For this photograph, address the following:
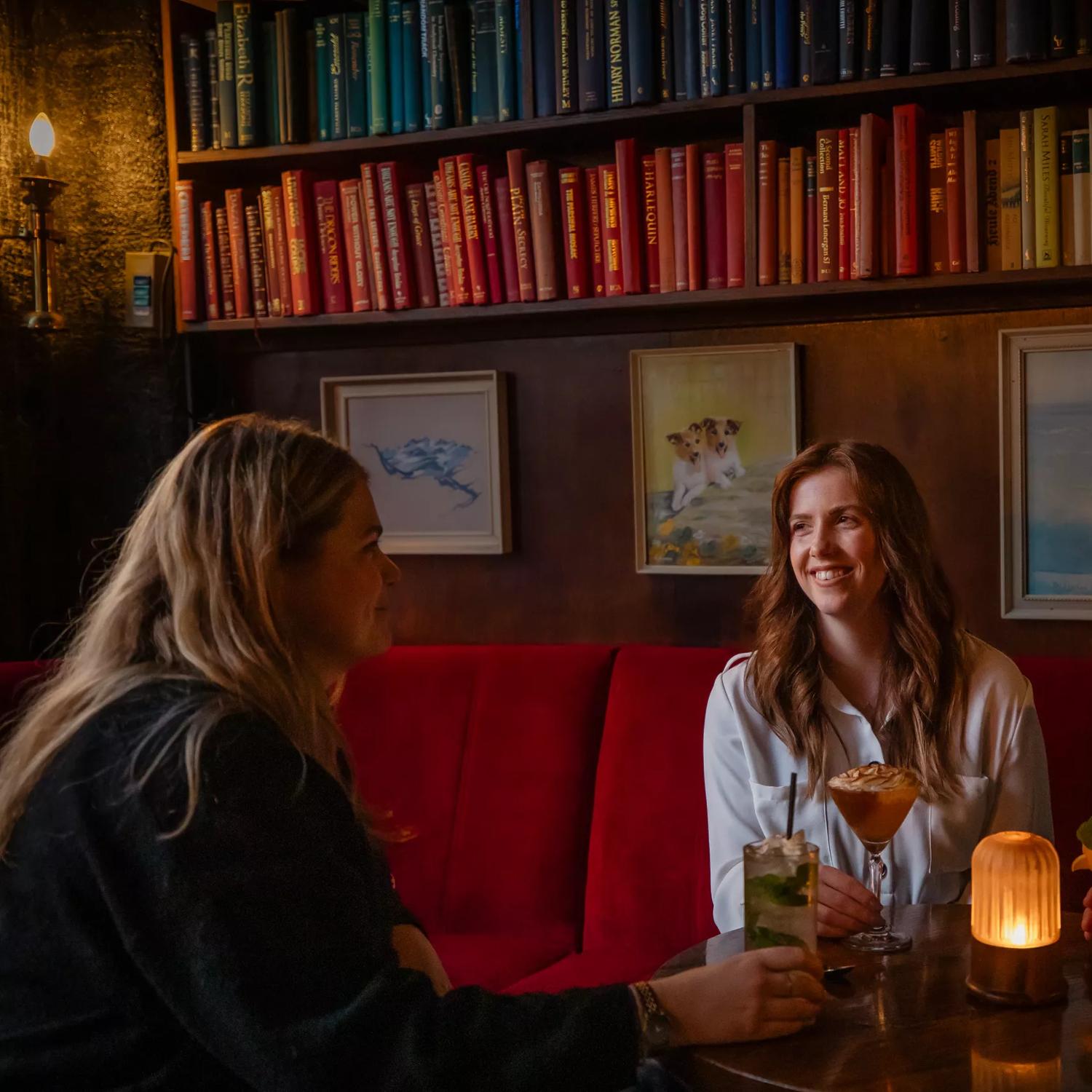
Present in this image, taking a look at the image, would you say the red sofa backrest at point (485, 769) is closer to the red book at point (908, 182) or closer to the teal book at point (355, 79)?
the red book at point (908, 182)

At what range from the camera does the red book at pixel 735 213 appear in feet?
8.16

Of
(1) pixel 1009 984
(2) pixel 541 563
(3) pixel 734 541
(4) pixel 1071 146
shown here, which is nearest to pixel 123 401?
(2) pixel 541 563

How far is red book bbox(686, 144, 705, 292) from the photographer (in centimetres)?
251

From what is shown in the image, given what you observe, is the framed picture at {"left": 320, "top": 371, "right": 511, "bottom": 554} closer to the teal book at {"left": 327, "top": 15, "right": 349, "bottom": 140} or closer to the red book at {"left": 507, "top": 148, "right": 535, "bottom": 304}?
the red book at {"left": 507, "top": 148, "right": 535, "bottom": 304}

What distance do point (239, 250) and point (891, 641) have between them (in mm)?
1620

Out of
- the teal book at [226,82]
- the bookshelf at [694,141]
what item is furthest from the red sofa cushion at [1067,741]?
the teal book at [226,82]

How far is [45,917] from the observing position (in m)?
1.10

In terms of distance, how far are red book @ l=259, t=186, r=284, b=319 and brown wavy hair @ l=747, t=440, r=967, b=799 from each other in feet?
4.05

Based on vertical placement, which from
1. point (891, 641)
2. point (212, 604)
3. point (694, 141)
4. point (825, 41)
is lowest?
point (891, 641)

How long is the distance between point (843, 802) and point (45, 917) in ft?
2.78

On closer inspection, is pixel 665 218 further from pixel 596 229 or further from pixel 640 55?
pixel 640 55

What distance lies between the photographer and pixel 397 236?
2725 mm

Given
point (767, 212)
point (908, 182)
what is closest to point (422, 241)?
point (767, 212)

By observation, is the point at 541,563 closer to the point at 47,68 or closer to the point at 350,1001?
the point at 47,68
